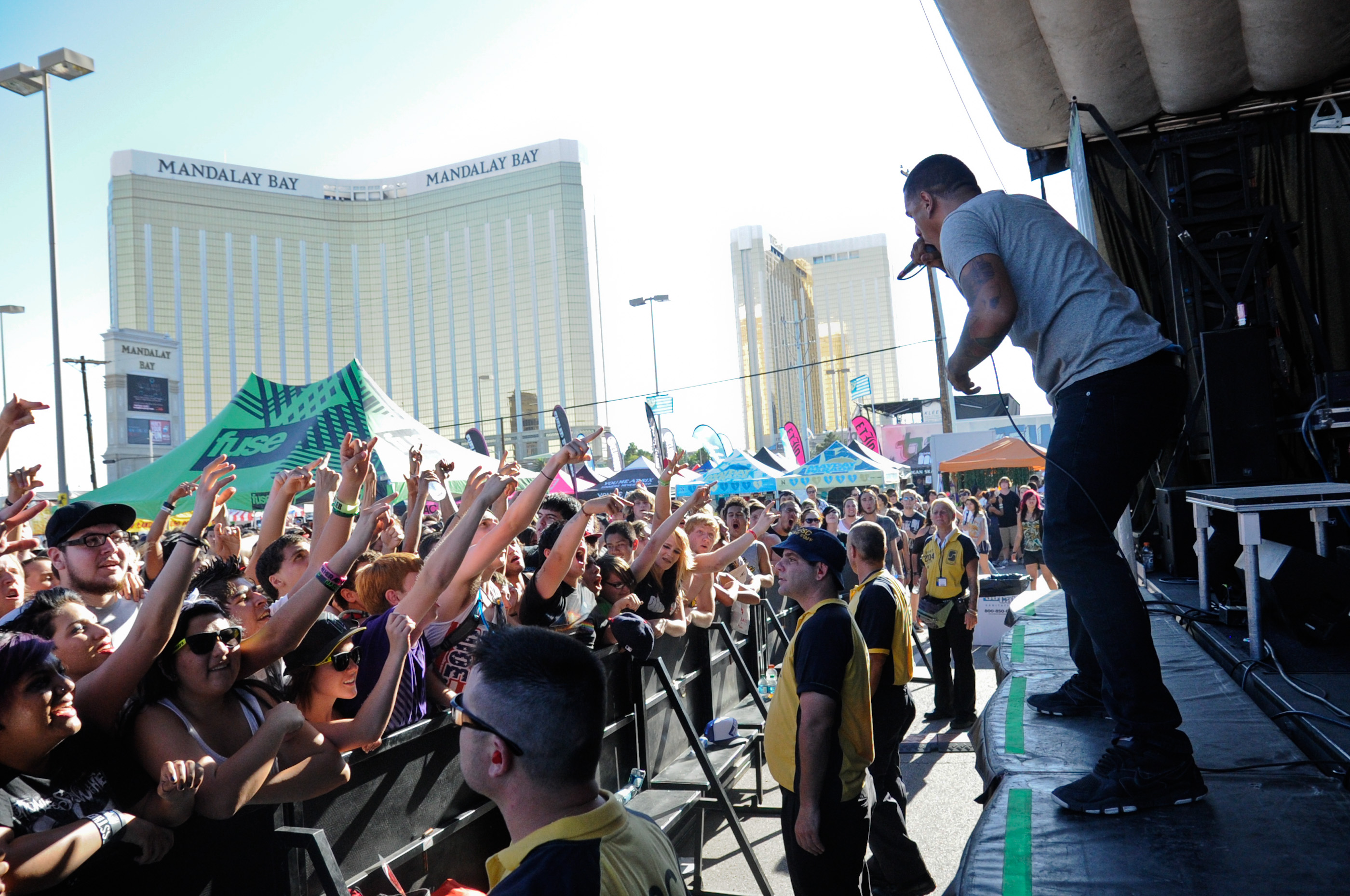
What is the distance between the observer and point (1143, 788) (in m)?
2.20

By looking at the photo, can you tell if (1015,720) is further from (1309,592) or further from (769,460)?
(769,460)

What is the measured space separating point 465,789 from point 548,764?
2357mm

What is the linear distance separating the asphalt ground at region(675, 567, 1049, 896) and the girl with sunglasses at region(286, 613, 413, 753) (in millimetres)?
2414

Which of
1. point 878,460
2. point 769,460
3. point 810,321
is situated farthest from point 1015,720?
point 810,321

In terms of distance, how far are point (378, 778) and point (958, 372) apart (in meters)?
2.49

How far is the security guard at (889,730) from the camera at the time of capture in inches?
179

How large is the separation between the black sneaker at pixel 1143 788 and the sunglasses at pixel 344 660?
257cm

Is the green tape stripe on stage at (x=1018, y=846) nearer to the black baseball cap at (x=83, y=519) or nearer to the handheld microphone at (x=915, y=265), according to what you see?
the handheld microphone at (x=915, y=265)

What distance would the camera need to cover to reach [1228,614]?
4.21m

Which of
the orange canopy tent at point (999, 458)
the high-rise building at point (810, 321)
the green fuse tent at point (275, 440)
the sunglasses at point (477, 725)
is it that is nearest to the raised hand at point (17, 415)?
the sunglasses at point (477, 725)

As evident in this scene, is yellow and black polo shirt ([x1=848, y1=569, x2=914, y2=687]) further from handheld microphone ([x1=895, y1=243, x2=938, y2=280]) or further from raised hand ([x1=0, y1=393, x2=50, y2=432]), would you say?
raised hand ([x1=0, y1=393, x2=50, y2=432])

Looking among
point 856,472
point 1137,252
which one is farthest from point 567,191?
point 1137,252

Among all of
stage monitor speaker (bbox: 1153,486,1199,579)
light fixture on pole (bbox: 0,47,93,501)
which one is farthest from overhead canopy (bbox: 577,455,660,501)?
stage monitor speaker (bbox: 1153,486,1199,579)

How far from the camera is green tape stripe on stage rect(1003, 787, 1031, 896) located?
1869 mm
